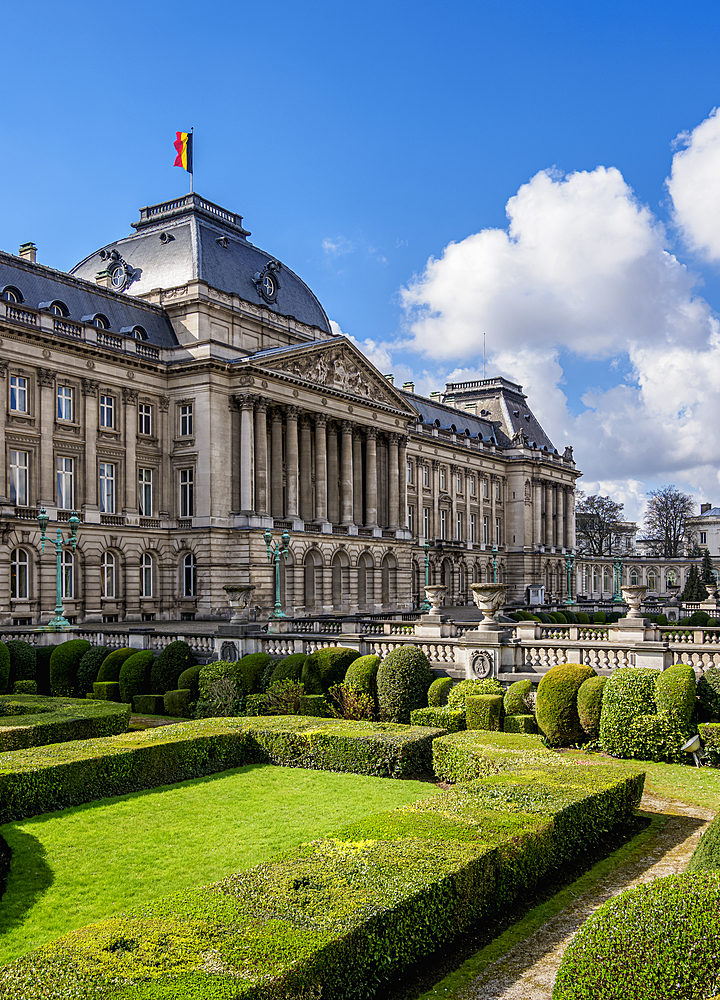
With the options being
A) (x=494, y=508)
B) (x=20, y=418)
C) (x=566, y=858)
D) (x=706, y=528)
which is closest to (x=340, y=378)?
(x=20, y=418)

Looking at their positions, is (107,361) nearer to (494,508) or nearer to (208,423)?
(208,423)

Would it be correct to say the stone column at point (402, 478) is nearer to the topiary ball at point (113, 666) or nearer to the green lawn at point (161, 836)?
the topiary ball at point (113, 666)

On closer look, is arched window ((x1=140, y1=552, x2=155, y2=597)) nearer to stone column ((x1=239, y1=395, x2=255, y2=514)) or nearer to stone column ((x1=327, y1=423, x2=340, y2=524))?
stone column ((x1=239, y1=395, x2=255, y2=514))

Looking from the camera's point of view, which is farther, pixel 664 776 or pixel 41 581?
pixel 41 581

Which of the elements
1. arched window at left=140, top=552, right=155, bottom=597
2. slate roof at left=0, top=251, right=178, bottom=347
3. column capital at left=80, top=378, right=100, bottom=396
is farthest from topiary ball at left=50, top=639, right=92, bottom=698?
slate roof at left=0, top=251, right=178, bottom=347

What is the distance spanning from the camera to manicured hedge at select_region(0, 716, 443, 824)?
15.5m

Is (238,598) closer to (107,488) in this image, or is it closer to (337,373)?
(107,488)

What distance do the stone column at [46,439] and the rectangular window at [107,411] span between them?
411 cm

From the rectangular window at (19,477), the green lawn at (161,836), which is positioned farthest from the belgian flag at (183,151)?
the green lawn at (161,836)

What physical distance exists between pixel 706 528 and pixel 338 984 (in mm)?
164573

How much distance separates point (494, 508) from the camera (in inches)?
3868

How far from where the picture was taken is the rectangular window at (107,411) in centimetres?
5194

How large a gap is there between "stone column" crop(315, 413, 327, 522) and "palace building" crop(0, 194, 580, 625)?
0.10m

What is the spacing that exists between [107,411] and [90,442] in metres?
2.76
